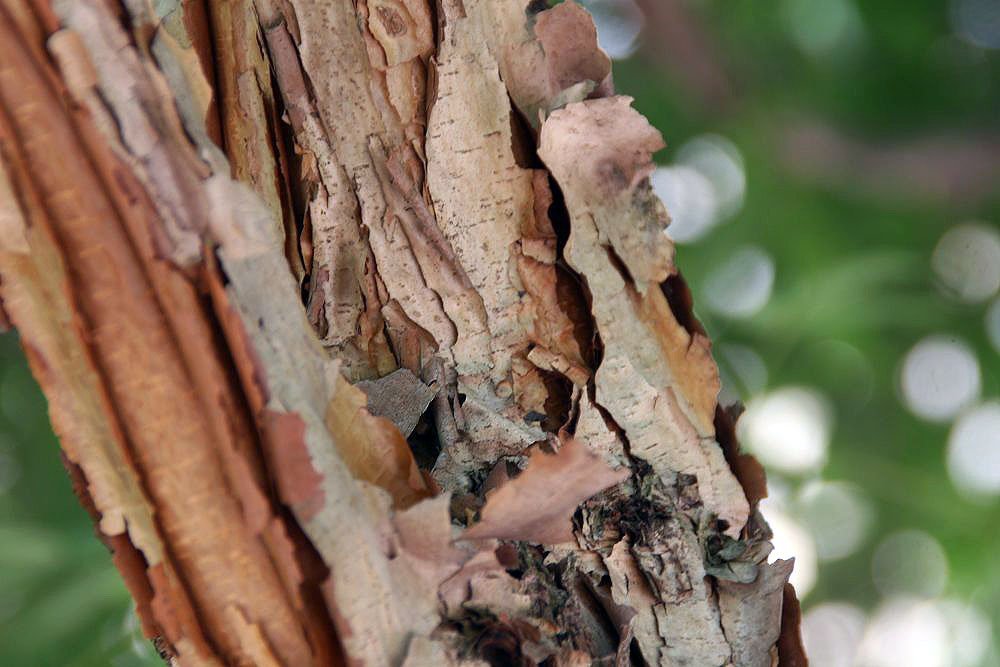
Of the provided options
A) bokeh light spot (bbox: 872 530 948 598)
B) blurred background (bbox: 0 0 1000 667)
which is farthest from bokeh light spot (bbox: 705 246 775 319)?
bokeh light spot (bbox: 872 530 948 598)

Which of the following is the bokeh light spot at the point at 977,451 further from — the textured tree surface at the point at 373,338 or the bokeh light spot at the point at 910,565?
the textured tree surface at the point at 373,338

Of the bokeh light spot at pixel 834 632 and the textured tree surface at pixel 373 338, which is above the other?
the textured tree surface at pixel 373 338

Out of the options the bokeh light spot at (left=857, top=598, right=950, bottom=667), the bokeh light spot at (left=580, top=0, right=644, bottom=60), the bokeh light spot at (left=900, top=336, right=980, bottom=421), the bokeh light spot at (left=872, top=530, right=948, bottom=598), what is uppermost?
the bokeh light spot at (left=580, top=0, right=644, bottom=60)

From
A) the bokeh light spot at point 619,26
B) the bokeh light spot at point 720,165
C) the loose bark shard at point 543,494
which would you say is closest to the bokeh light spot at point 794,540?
the bokeh light spot at point 720,165

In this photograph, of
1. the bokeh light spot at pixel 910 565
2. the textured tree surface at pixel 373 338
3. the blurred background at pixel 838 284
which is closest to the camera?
the textured tree surface at pixel 373 338

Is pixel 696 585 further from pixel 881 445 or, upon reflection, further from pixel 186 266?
pixel 881 445

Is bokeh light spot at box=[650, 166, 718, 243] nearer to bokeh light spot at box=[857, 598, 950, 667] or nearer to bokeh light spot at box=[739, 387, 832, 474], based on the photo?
bokeh light spot at box=[739, 387, 832, 474]

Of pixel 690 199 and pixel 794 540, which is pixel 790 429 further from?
pixel 690 199
